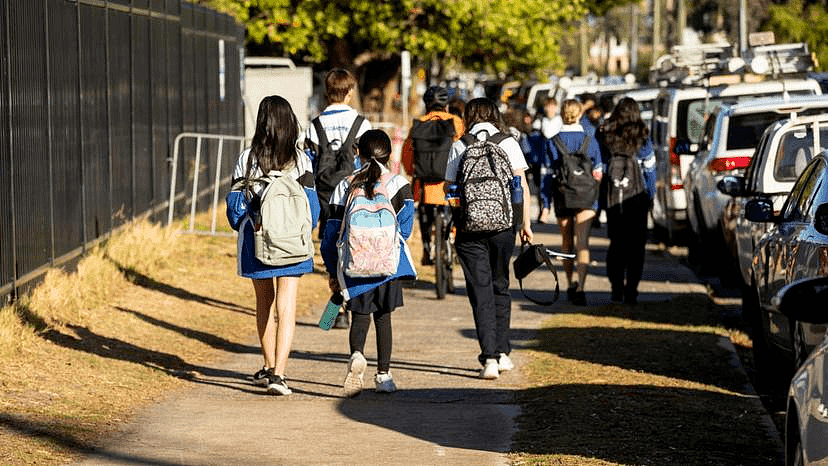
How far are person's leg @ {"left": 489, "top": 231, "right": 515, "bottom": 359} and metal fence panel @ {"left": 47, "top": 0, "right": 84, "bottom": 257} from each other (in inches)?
152

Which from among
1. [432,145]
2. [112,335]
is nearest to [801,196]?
[432,145]

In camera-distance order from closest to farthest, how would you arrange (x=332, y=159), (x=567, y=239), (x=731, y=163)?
(x=332, y=159)
(x=567, y=239)
(x=731, y=163)

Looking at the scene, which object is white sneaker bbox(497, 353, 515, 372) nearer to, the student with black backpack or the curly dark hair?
the student with black backpack

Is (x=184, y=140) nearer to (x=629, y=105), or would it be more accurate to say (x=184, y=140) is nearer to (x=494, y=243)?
(x=629, y=105)

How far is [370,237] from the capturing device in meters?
9.49

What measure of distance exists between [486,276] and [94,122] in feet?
17.3

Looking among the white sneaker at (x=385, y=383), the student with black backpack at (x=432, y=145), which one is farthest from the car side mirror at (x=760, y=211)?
the student with black backpack at (x=432, y=145)

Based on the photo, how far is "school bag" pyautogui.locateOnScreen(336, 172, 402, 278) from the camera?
31.2 ft

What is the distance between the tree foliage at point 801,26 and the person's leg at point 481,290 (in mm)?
30280

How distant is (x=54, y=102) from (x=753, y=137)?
691 centimetres

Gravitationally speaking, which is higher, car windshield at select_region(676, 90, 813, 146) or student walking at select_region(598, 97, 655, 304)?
car windshield at select_region(676, 90, 813, 146)

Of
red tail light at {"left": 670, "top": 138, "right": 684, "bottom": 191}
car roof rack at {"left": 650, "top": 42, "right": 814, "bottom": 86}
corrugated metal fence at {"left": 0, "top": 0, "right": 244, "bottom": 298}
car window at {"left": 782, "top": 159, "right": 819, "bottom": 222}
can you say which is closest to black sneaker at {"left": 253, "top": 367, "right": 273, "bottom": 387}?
corrugated metal fence at {"left": 0, "top": 0, "right": 244, "bottom": 298}

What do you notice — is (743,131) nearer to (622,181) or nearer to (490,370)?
(622,181)

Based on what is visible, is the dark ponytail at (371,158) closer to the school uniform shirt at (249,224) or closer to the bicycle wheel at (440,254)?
the school uniform shirt at (249,224)
